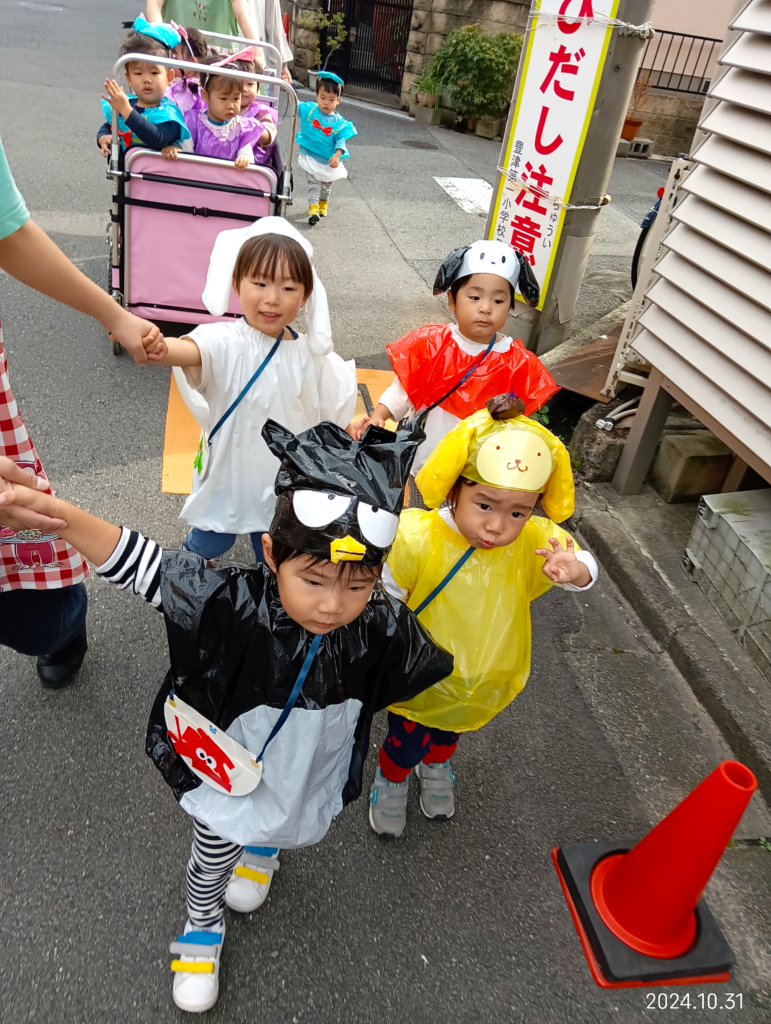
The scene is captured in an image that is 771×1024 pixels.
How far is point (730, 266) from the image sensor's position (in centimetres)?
371

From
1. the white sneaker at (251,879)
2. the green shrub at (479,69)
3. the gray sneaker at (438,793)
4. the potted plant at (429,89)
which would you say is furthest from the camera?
the potted plant at (429,89)

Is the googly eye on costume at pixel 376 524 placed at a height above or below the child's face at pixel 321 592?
above

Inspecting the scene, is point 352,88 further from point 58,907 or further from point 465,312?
point 58,907

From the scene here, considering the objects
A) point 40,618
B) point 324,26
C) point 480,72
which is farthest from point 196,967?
point 324,26

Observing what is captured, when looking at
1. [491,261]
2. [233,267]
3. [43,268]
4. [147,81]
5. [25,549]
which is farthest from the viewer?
[147,81]

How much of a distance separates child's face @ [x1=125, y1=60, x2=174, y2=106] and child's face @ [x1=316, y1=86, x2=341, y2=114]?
314 cm

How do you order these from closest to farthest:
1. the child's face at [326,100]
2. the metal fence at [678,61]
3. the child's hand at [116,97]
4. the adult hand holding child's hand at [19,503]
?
the adult hand holding child's hand at [19,503]
the child's hand at [116,97]
the child's face at [326,100]
the metal fence at [678,61]

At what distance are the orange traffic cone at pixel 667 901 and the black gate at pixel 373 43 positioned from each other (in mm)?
15575

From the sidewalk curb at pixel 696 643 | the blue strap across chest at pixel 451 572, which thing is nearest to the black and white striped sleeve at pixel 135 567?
the blue strap across chest at pixel 451 572

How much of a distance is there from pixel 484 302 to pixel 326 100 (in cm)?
599

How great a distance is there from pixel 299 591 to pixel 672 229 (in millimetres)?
3429

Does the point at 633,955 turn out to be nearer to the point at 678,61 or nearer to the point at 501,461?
the point at 501,461

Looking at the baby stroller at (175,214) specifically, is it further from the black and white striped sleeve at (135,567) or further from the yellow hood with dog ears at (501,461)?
the black and white striped sleeve at (135,567)

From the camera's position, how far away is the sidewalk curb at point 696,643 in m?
3.21
